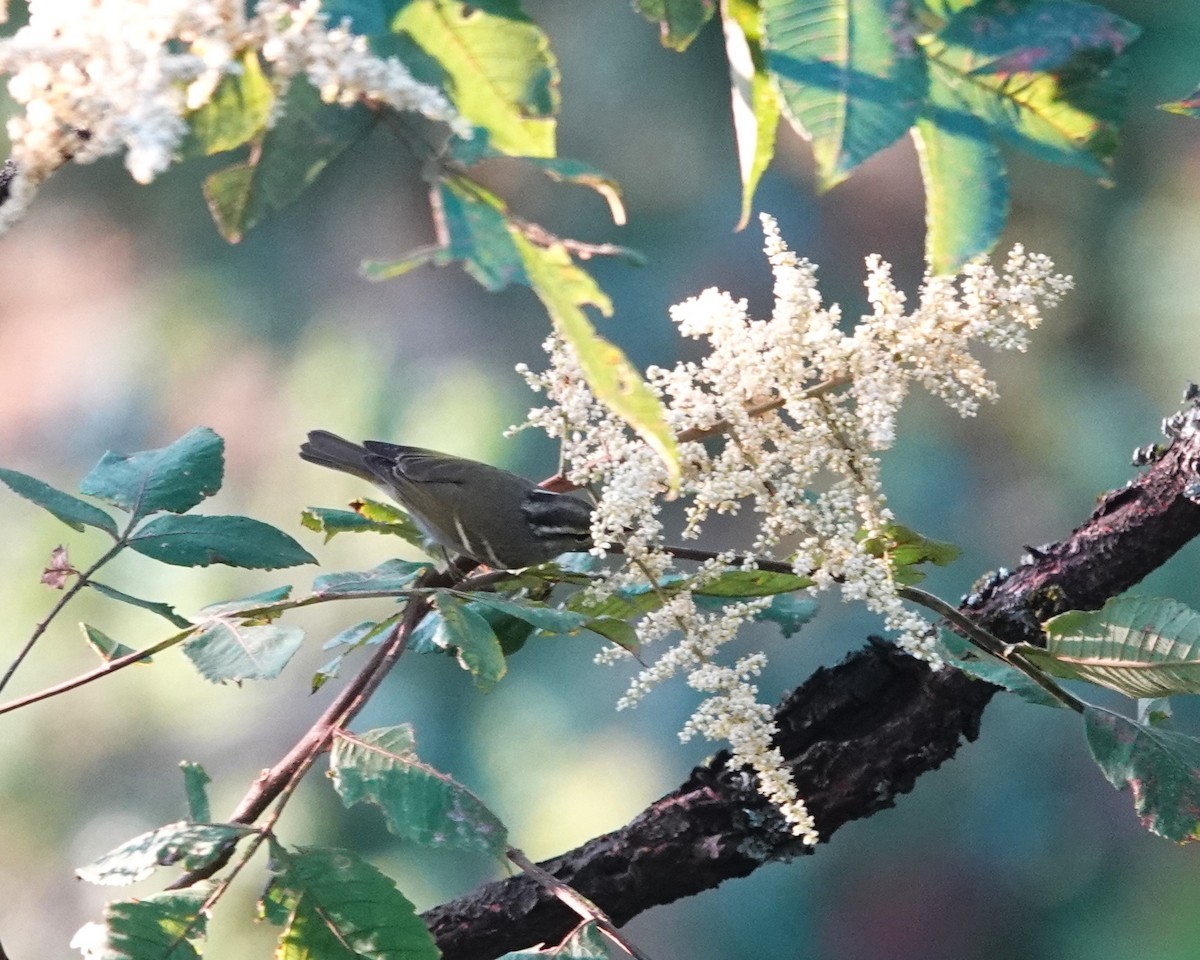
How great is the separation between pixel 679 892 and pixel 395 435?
114 cm

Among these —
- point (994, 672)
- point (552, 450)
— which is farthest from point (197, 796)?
point (552, 450)

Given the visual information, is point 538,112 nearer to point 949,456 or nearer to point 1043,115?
point 1043,115

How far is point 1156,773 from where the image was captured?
58 cm

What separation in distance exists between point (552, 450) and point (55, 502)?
3.86ft

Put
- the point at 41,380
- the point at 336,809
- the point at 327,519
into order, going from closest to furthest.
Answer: the point at 327,519 → the point at 336,809 → the point at 41,380

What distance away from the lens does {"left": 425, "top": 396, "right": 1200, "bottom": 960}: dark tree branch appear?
723 mm

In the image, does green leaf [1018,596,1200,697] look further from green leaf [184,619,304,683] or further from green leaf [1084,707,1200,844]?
green leaf [184,619,304,683]

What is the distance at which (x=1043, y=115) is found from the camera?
0.93 ft

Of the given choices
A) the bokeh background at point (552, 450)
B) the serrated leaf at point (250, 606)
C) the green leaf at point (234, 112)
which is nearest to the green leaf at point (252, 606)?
the serrated leaf at point (250, 606)

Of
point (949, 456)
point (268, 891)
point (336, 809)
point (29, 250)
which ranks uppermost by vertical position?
point (29, 250)

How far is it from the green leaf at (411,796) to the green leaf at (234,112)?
0.33 meters

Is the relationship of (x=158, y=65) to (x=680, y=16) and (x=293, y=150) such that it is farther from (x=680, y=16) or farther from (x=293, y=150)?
(x=680, y=16)

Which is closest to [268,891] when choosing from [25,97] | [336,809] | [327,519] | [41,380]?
[327,519]

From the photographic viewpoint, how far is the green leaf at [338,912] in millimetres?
526
